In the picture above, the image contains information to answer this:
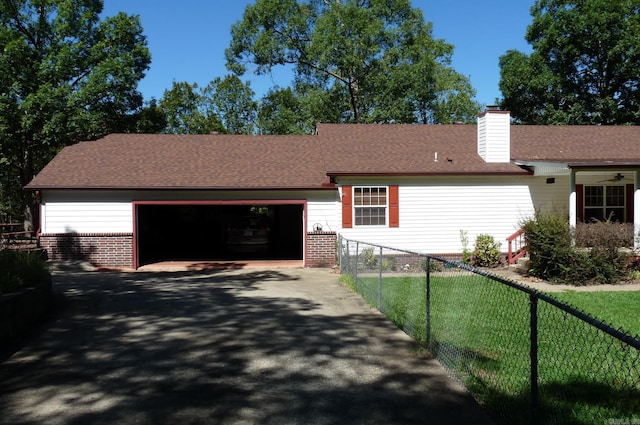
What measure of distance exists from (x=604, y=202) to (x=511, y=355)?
13105 mm

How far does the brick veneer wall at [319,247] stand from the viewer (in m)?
17.4

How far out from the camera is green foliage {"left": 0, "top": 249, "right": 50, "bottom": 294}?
25.9 ft

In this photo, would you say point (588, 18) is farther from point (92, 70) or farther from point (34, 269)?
point (34, 269)

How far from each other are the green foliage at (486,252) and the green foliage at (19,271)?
12159 mm

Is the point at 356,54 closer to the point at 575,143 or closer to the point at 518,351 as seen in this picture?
the point at 575,143

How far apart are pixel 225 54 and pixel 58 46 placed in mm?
11055

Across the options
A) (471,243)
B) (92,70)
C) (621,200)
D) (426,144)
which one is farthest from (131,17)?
(621,200)

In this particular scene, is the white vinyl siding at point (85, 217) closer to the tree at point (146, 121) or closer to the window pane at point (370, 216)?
the window pane at point (370, 216)

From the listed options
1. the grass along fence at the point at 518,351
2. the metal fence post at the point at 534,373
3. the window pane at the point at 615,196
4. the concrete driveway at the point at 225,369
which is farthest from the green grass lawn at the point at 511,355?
the window pane at the point at 615,196

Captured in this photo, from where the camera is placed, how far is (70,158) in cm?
1912

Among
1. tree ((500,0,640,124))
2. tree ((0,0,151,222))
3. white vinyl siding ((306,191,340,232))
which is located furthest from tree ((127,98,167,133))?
tree ((500,0,640,124))

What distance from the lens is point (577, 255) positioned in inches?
504

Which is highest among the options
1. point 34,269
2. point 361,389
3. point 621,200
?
point 621,200

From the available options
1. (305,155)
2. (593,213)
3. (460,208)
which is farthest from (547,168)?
(305,155)
